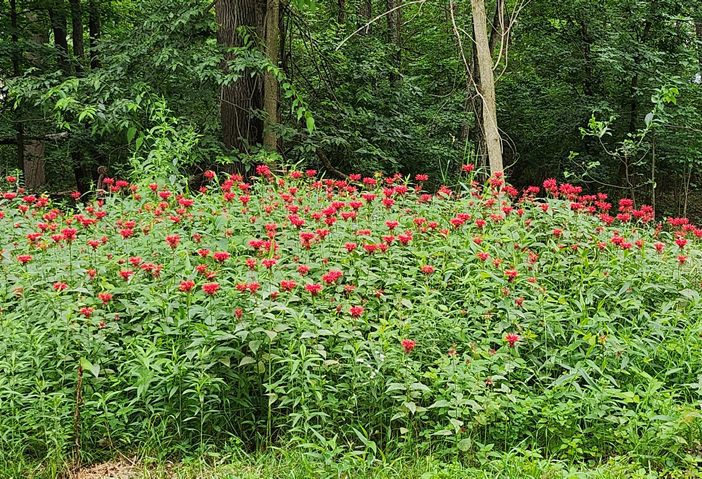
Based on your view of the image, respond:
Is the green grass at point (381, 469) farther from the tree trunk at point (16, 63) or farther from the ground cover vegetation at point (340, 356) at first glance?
the tree trunk at point (16, 63)

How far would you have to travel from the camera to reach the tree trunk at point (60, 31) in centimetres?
964

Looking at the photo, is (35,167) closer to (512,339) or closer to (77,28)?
(77,28)

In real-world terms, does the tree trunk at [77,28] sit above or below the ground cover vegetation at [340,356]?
above

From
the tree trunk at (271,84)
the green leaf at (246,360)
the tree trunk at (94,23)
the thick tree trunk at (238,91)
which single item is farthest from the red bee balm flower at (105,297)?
the tree trunk at (94,23)

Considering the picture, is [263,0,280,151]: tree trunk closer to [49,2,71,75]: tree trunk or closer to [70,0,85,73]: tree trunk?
[70,0,85,73]: tree trunk

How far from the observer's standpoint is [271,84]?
6969 mm

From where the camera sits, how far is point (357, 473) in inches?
108

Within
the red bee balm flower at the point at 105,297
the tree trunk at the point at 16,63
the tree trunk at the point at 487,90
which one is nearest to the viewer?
the red bee balm flower at the point at 105,297

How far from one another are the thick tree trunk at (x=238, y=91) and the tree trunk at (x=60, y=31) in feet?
13.2

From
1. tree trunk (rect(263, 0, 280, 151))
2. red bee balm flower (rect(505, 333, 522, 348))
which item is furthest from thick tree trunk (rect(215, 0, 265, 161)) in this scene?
red bee balm flower (rect(505, 333, 522, 348))

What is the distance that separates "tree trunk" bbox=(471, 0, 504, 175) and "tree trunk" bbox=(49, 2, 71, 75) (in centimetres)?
664

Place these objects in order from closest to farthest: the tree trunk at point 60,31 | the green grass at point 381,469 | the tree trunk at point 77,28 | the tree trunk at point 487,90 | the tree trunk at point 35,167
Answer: the green grass at point 381,469
the tree trunk at point 487,90
the tree trunk at point 60,31
the tree trunk at point 77,28
the tree trunk at point 35,167

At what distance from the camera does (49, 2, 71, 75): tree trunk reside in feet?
31.6

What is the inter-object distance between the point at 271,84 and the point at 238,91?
0.37 metres
